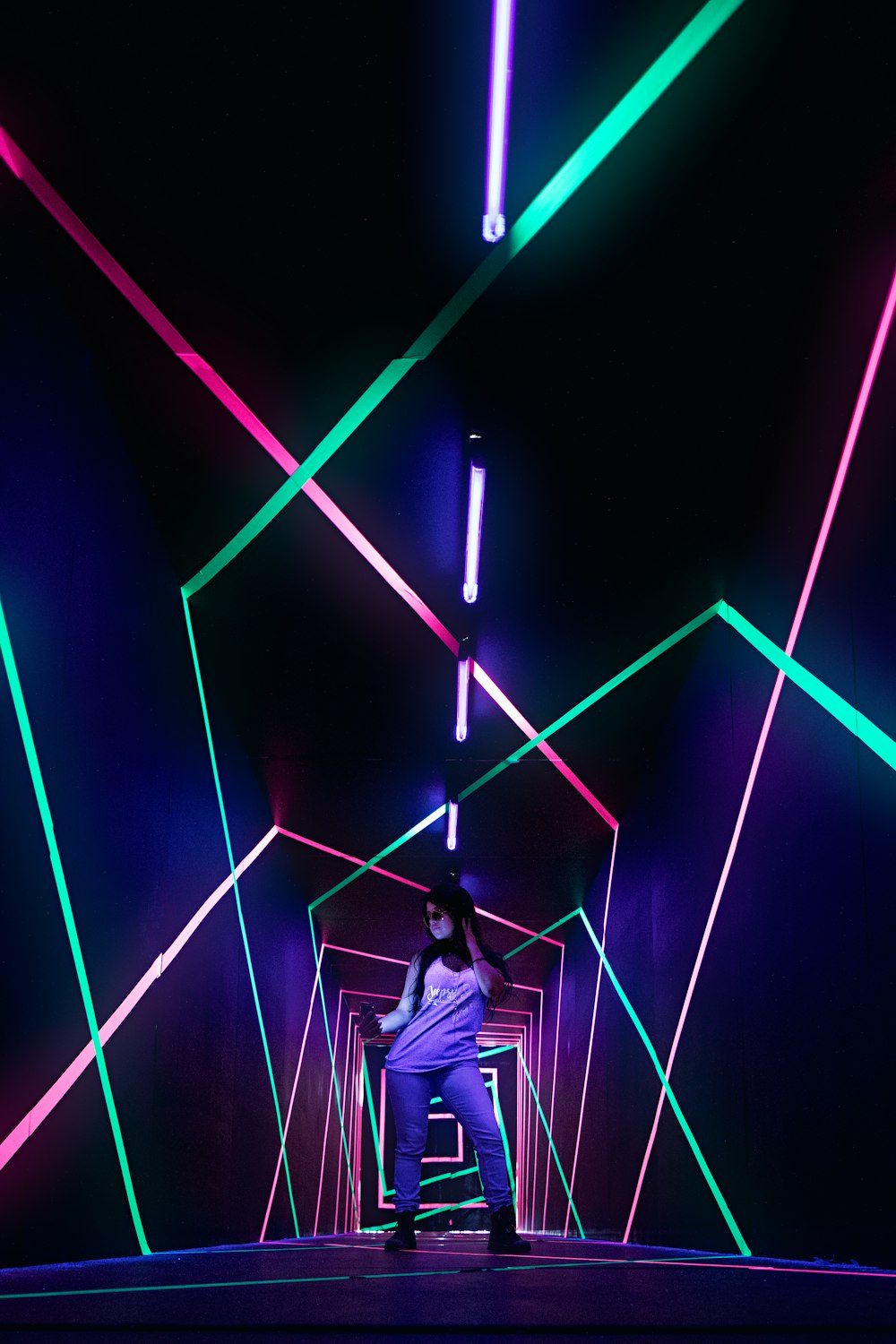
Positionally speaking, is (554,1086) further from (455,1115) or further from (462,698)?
(455,1115)

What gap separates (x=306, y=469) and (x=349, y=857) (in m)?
4.47

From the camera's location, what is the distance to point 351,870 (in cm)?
816

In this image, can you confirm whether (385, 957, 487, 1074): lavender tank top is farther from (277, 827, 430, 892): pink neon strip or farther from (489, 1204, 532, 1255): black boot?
(277, 827, 430, 892): pink neon strip

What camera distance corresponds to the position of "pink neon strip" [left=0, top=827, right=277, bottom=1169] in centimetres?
253

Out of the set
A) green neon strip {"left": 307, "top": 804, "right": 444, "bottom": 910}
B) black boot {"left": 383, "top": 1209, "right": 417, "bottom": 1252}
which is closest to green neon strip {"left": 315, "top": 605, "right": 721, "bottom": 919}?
green neon strip {"left": 307, "top": 804, "right": 444, "bottom": 910}

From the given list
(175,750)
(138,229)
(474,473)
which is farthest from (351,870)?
(138,229)

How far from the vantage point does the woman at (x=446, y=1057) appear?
349 cm

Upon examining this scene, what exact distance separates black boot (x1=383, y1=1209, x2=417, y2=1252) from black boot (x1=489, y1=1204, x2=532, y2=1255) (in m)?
0.28

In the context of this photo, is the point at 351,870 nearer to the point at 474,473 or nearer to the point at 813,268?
the point at 474,473

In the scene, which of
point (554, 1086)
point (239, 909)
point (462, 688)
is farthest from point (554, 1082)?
point (462, 688)

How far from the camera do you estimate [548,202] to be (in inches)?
108

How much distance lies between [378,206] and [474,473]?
1154 millimetres

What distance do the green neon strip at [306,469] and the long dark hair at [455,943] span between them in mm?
1435

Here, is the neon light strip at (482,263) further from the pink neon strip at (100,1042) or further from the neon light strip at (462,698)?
the pink neon strip at (100,1042)
